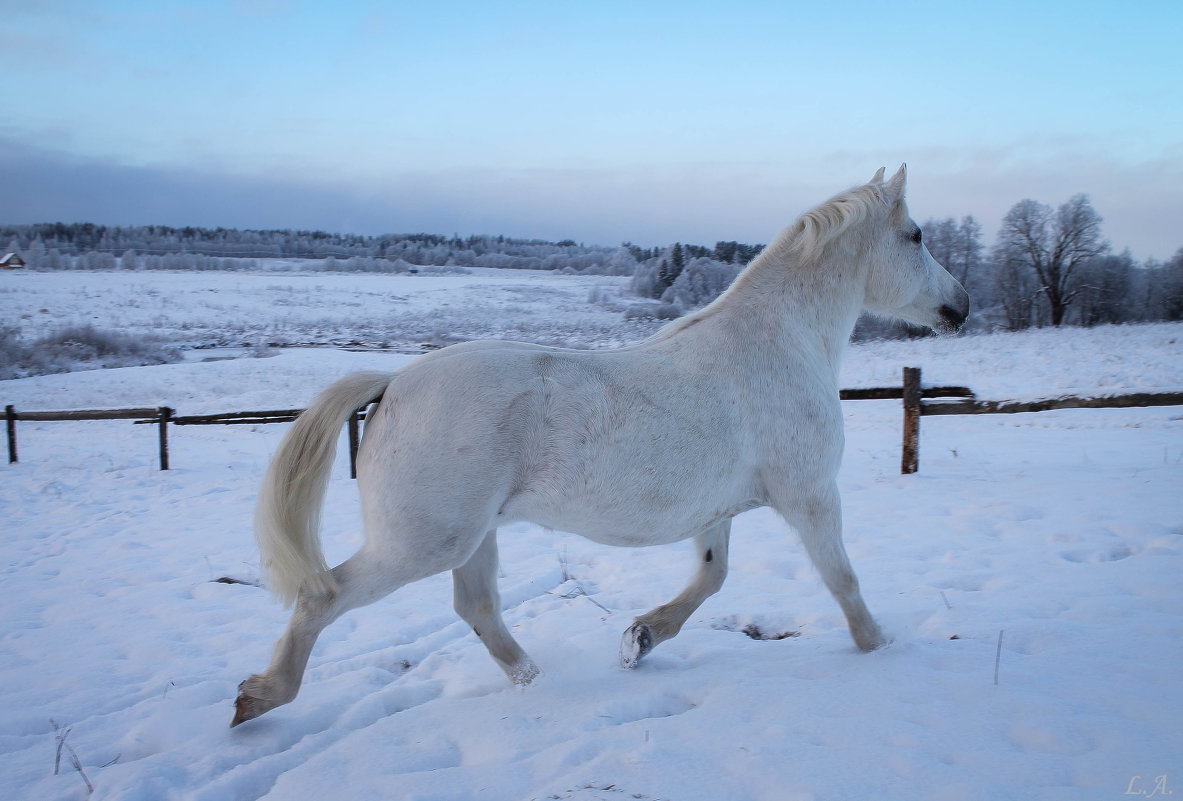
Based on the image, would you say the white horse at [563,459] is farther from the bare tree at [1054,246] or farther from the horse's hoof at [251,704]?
the bare tree at [1054,246]

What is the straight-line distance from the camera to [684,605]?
3166 millimetres

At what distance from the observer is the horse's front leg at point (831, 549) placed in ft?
9.45

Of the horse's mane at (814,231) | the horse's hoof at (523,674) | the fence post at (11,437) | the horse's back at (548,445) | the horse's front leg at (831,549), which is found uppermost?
the horse's mane at (814,231)

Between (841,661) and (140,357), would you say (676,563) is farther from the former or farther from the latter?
(140,357)

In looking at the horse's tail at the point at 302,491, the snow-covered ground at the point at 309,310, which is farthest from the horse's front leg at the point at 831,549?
the snow-covered ground at the point at 309,310

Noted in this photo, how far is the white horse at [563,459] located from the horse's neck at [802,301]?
1 cm

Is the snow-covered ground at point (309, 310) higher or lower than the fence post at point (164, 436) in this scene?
higher

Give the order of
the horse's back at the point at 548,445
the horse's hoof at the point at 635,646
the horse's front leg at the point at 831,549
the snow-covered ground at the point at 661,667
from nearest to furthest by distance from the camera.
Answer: the snow-covered ground at the point at 661,667 < the horse's back at the point at 548,445 < the horse's front leg at the point at 831,549 < the horse's hoof at the point at 635,646

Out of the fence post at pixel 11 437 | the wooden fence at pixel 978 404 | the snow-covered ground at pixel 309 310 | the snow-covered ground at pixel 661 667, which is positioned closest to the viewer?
the snow-covered ground at pixel 661 667

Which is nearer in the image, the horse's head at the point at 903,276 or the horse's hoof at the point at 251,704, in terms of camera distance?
the horse's hoof at the point at 251,704

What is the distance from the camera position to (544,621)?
3.78m

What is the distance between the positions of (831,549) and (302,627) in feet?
7.16

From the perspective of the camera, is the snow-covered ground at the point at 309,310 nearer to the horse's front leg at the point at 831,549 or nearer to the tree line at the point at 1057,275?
the tree line at the point at 1057,275

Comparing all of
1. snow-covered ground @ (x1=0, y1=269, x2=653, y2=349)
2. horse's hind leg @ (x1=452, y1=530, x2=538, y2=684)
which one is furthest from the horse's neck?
snow-covered ground @ (x1=0, y1=269, x2=653, y2=349)
